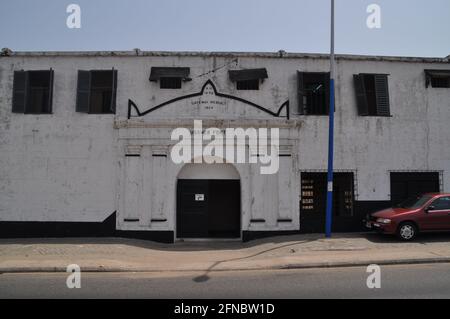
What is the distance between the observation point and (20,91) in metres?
13.8

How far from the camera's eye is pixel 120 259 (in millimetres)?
10305

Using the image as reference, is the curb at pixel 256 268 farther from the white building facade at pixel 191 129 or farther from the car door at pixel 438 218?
the white building facade at pixel 191 129

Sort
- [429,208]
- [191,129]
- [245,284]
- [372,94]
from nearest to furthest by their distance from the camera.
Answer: [245,284]
[429,208]
[191,129]
[372,94]

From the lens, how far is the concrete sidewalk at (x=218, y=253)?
30.6ft

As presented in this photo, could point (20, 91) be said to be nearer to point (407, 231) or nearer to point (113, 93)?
point (113, 93)

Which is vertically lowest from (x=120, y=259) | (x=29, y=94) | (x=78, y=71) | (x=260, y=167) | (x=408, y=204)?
(x=120, y=259)

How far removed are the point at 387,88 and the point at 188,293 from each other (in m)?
11.9

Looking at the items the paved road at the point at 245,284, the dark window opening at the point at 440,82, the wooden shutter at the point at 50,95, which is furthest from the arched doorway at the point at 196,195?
the dark window opening at the point at 440,82

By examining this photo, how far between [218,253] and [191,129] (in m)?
4.84

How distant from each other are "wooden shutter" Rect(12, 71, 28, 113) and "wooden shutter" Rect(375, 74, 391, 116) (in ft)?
46.6

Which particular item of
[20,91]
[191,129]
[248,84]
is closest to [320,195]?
[248,84]
